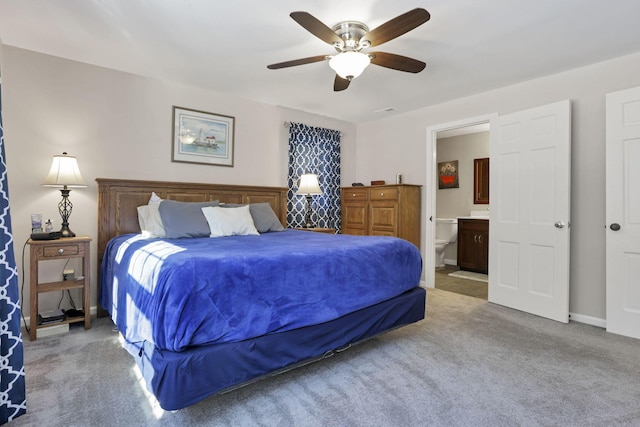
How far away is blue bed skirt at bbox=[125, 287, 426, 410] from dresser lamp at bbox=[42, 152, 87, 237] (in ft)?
5.27

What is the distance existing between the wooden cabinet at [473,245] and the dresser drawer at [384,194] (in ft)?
6.32

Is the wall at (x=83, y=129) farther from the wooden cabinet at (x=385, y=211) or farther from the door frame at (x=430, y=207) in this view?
the door frame at (x=430, y=207)

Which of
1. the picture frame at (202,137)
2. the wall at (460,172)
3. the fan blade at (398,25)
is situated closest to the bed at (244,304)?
the picture frame at (202,137)

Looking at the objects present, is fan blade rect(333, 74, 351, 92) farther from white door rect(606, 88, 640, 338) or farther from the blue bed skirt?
white door rect(606, 88, 640, 338)

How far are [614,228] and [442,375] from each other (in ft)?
6.98

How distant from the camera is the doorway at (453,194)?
177 inches

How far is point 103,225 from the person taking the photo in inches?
125

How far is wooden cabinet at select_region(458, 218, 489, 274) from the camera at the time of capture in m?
5.31

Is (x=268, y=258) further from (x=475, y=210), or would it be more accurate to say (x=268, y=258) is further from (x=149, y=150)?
(x=475, y=210)

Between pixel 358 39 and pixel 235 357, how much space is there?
2319mm

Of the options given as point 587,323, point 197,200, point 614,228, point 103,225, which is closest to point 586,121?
point 614,228

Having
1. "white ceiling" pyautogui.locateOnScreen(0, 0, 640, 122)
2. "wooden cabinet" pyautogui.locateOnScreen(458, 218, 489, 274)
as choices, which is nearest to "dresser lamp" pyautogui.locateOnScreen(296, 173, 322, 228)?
"white ceiling" pyautogui.locateOnScreen(0, 0, 640, 122)

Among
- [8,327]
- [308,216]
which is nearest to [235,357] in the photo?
[8,327]

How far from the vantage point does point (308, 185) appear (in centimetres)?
442
